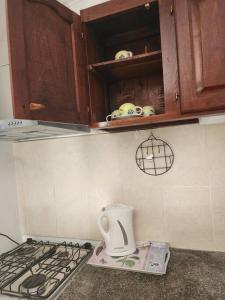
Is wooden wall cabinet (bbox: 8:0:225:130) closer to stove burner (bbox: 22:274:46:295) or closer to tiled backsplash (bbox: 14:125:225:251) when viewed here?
tiled backsplash (bbox: 14:125:225:251)

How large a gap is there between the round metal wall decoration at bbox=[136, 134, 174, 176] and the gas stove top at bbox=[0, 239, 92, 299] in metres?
0.53

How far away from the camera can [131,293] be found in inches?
31.7

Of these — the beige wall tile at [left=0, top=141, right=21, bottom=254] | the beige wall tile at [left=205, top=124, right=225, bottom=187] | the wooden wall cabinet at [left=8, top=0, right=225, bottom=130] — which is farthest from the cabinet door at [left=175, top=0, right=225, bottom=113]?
the beige wall tile at [left=0, top=141, right=21, bottom=254]

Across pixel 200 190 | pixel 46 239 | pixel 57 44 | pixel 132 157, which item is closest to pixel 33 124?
pixel 57 44

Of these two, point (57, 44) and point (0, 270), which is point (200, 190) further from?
point (0, 270)

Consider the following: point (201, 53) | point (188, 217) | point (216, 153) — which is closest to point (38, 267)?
point (188, 217)

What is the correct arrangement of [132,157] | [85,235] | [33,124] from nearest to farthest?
1. [33,124]
2. [132,157]
3. [85,235]

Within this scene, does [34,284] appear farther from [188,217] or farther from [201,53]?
[201,53]

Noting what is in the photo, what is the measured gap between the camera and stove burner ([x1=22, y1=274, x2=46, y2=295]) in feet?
2.80

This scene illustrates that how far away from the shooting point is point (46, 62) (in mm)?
779

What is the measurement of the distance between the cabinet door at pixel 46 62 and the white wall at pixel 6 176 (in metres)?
0.47

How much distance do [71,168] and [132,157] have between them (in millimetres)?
374

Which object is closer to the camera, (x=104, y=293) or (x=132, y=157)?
(x=104, y=293)

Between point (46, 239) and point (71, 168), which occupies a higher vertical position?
point (71, 168)
